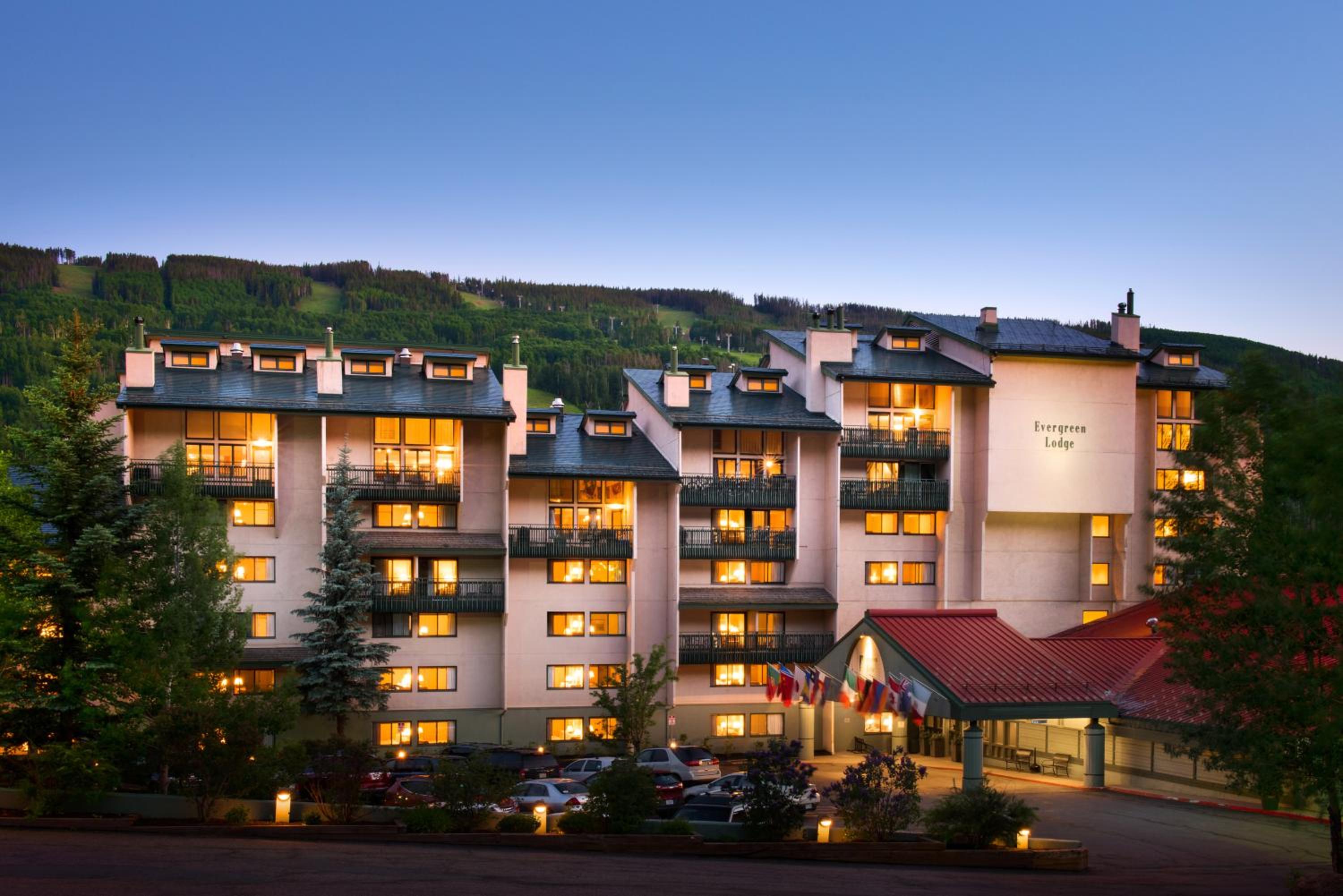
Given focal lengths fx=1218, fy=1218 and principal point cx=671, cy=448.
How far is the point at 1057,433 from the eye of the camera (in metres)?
60.1

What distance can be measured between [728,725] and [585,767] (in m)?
14.3

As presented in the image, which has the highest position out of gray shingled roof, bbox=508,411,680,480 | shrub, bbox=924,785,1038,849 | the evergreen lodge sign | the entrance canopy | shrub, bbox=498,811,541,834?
the evergreen lodge sign

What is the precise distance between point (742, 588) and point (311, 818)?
3006 centimetres

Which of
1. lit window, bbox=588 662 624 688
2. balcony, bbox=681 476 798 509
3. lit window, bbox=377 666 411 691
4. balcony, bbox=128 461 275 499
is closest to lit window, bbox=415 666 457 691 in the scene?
lit window, bbox=377 666 411 691

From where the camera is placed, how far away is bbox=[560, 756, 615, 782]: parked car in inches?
1758

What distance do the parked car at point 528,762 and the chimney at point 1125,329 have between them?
36.4m

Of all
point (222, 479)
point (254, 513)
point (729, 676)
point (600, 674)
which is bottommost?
point (729, 676)

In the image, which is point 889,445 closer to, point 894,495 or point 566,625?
point 894,495

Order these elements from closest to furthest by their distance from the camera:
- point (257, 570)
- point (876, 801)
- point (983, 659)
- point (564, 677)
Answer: point (876, 801)
point (983, 659)
point (257, 570)
point (564, 677)

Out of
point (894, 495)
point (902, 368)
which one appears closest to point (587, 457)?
point (894, 495)

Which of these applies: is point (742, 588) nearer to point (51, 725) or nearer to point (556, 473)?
point (556, 473)

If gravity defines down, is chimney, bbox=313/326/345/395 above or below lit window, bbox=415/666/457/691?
above

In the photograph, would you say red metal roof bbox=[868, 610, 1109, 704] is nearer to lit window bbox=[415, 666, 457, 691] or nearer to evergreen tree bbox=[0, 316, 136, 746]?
lit window bbox=[415, 666, 457, 691]

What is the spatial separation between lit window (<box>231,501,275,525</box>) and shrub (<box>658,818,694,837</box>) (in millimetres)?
29041
